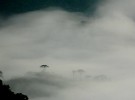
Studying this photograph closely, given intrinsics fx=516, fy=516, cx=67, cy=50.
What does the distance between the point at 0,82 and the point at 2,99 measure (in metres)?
4.92

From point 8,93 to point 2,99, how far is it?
273cm

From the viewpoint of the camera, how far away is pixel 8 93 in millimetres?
138250

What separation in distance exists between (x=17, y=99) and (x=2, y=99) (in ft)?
14.2

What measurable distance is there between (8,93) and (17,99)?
290 cm

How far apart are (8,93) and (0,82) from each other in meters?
3.66

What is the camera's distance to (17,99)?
138500 mm

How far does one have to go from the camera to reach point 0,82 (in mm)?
138500

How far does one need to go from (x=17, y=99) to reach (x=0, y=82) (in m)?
6.45

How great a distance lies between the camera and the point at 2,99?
447 feet
